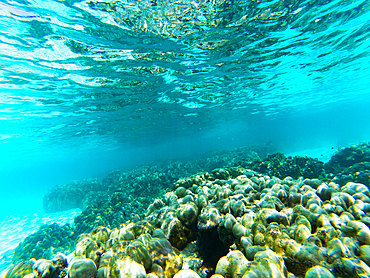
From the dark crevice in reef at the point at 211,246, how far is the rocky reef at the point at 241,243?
2cm

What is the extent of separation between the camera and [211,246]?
3.35 m

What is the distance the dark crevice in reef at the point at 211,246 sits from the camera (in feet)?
10.7

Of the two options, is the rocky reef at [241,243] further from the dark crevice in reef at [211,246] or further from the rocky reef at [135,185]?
the rocky reef at [135,185]

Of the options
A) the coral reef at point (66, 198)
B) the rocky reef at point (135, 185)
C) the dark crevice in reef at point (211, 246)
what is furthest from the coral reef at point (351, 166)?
the coral reef at point (66, 198)

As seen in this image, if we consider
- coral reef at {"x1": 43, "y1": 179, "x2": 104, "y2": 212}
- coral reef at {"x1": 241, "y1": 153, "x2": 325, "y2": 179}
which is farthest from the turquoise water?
coral reef at {"x1": 43, "y1": 179, "x2": 104, "y2": 212}

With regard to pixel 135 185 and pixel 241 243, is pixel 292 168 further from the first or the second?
pixel 135 185

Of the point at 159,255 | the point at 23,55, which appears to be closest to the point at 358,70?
the point at 159,255

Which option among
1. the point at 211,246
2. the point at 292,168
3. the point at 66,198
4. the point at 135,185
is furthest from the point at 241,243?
the point at 66,198

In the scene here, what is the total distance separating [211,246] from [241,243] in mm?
884

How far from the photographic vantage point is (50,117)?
17.7 m

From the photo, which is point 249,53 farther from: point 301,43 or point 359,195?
point 359,195

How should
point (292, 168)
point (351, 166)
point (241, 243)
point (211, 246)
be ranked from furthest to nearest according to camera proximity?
point (292, 168), point (351, 166), point (211, 246), point (241, 243)

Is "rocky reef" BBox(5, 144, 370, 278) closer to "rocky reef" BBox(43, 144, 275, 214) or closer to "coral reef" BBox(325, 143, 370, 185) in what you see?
"coral reef" BBox(325, 143, 370, 185)

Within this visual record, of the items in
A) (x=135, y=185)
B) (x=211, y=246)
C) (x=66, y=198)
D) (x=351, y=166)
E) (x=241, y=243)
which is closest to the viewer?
(x=241, y=243)
